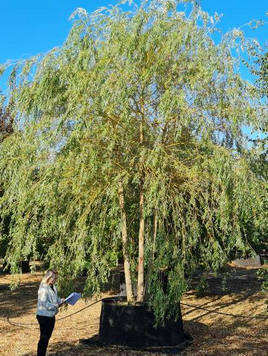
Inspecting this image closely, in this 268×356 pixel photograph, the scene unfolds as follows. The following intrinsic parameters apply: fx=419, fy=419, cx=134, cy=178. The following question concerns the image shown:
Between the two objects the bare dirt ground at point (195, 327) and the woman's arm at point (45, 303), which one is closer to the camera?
the woman's arm at point (45, 303)

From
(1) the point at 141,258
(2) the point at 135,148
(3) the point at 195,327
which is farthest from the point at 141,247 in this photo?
(3) the point at 195,327

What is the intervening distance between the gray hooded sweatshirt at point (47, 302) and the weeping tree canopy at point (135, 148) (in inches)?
28.5

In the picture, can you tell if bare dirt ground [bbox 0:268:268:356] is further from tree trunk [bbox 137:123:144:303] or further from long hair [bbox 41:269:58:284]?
long hair [bbox 41:269:58:284]

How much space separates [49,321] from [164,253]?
231cm

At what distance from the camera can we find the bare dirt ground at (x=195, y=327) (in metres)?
7.59

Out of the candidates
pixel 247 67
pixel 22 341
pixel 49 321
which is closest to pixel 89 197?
pixel 49 321

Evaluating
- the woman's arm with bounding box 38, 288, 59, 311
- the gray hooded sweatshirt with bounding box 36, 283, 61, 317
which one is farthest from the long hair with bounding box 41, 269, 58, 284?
the woman's arm with bounding box 38, 288, 59, 311

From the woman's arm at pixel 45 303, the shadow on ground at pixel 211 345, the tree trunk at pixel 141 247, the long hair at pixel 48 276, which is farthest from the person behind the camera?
the tree trunk at pixel 141 247

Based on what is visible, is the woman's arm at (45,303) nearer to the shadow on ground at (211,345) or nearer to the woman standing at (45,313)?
the woman standing at (45,313)

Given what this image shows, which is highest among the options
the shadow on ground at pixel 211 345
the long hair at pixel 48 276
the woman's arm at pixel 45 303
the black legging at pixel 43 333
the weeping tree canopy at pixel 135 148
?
the weeping tree canopy at pixel 135 148

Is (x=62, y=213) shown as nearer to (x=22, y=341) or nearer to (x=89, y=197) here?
(x=89, y=197)

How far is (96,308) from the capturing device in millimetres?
12188

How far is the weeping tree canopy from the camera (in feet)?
23.6

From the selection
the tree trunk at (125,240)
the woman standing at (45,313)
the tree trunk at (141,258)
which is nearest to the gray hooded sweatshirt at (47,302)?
the woman standing at (45,313)
